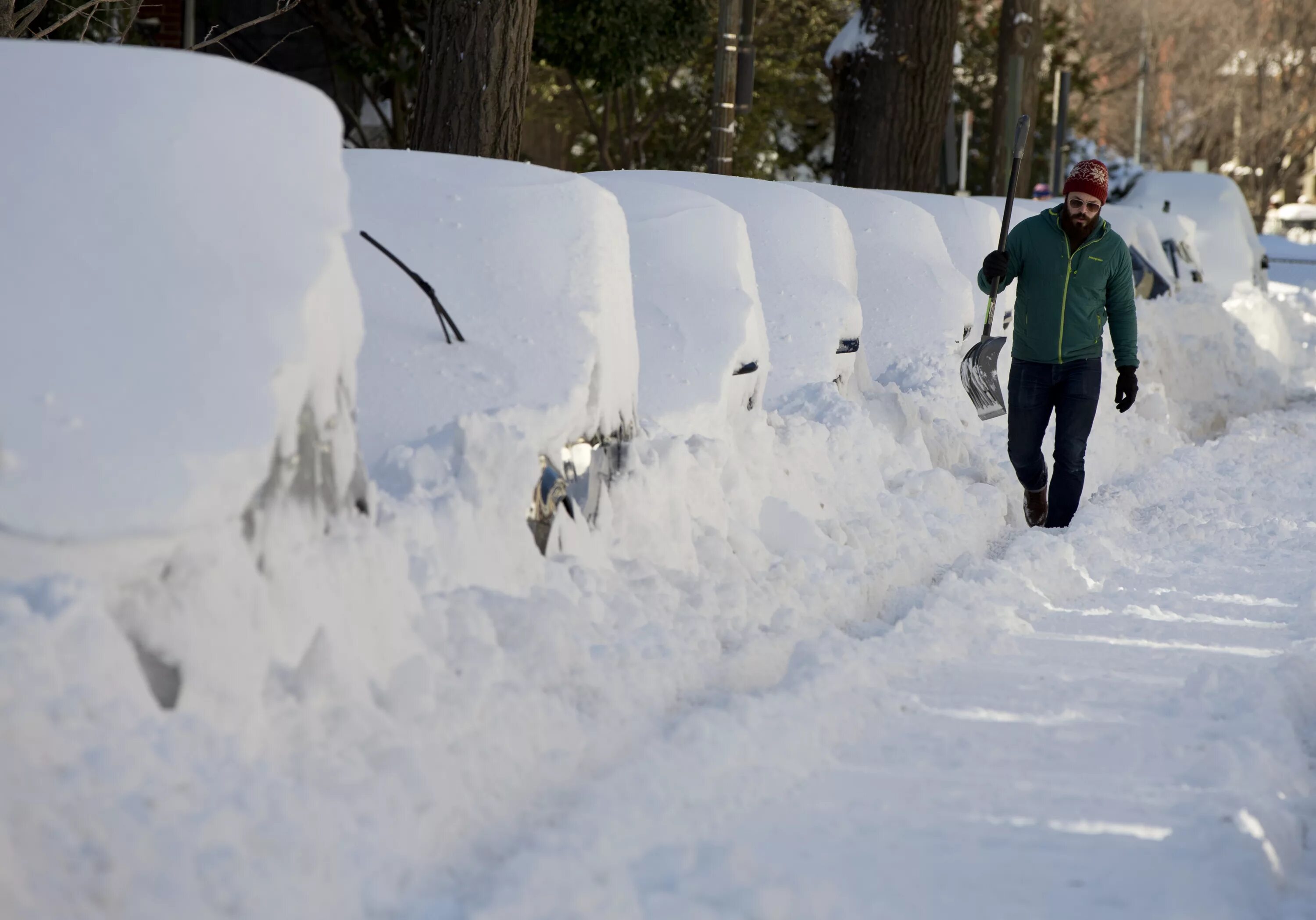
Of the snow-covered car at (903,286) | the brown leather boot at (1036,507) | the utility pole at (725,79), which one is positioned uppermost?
the utility pole at (725,79)

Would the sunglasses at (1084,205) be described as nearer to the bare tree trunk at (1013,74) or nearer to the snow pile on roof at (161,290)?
the snow pile on roof at (161,290)

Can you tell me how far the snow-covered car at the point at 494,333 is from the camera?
14.6 ft

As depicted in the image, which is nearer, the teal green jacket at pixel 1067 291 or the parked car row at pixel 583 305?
the parked car row at pixel 583 305

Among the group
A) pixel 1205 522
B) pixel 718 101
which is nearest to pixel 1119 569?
pixel 1205 522

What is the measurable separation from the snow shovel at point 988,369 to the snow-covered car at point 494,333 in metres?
3.43

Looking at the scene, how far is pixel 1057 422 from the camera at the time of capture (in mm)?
7766

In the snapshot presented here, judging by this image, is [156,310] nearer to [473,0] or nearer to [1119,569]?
[1119,569]

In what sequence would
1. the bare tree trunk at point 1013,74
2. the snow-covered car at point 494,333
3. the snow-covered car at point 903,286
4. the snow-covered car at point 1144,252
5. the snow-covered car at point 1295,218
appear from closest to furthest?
the snow-covered car at point 494,333 → the snow-covered car at point 903,286 → the snow-covered car at point 1144,252 → the bare tree trunk at point 1013,74 → the snow-covered car at point 1295,218

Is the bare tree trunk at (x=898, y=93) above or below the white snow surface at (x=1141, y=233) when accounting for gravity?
above

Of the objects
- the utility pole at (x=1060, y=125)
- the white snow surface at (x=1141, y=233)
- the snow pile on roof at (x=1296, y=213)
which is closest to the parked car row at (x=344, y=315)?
the white snow surface at (x=1141, y=233)

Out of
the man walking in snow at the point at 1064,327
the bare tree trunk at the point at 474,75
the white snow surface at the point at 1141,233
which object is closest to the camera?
the man walking in snow at the point at 1064,327

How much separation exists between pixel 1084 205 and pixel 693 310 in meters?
2.10

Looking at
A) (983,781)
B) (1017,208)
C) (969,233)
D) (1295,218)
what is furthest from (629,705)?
(1295,218)

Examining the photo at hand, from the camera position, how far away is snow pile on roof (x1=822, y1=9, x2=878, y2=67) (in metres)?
15.5
